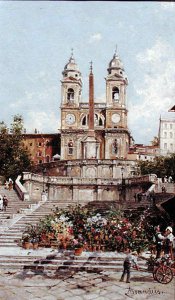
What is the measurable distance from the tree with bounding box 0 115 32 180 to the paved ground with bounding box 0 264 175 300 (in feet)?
109

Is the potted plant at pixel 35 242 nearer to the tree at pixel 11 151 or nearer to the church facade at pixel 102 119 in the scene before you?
the tree at pixel 11 151

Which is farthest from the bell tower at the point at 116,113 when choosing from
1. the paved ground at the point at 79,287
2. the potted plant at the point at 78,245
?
the paved ground at the point at 79,287

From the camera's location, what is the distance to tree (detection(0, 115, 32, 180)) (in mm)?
45156

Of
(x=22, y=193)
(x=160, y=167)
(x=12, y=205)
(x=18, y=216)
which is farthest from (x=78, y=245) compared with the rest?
(x=160, y=167)

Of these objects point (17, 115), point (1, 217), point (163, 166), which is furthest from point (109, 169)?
point (1, 217)

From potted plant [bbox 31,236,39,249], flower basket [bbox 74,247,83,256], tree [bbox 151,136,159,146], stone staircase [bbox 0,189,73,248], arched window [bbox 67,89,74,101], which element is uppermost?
arched window [bbox 67,89,74,101]

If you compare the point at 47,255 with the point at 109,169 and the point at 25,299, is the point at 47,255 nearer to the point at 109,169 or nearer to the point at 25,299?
the point at 25,299

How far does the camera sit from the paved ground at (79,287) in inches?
387

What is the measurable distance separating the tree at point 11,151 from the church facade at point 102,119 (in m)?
18.1

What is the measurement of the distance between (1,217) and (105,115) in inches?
1797

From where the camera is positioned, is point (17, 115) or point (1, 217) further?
point (17, 115)

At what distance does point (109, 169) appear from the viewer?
51.5 meters

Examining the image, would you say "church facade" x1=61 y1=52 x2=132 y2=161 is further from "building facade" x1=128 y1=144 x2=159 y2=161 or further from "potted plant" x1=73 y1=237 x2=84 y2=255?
"potted plant" x1=73 y1=237 x2=84 y2=255
